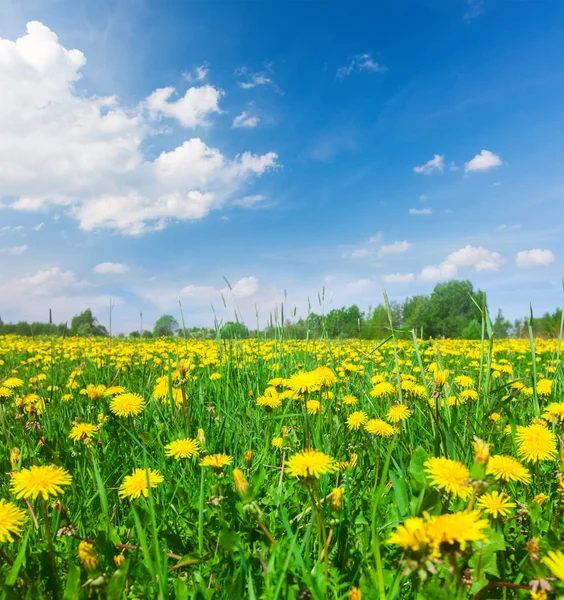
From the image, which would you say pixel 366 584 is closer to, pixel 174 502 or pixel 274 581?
pixel 274 581

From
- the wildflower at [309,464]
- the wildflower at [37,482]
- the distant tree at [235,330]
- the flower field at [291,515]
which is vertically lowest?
the flower field at [291,515]

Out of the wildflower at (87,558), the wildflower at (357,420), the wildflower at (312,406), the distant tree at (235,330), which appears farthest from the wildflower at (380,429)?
the distant tree at (235,330)

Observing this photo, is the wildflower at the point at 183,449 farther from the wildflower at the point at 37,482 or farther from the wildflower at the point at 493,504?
the wildflower at the point at 493,504

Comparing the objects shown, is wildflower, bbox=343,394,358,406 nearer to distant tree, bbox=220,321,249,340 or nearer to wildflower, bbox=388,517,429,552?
distant tree, bbox=220,321,249,340

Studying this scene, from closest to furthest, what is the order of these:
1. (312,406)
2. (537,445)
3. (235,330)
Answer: (537,445), (312,406), (235,330)

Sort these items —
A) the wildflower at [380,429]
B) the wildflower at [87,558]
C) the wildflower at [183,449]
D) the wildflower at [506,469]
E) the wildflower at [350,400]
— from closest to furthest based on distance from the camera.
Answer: the wildflower at [87,558], the wildflower at [506,469], the wildflower at [183,449], the wildflower at [380,429], the wildflower at [350,400]

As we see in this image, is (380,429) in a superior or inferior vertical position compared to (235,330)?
inferior

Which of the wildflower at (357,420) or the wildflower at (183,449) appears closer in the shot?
the wildflower at (183,449)

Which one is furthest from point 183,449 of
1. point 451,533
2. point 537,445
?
point 537,445

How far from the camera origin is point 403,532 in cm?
75

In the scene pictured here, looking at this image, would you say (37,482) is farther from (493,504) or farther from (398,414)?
(398,414)

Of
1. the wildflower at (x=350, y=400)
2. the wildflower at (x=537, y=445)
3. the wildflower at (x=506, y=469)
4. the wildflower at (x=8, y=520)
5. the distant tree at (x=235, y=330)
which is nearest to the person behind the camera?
the wildflower at (x=8, y=520)

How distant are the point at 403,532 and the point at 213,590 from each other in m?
0.67

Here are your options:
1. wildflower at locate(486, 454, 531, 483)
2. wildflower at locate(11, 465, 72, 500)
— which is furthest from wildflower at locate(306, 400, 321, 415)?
wildflower at locate(11, 465, 72, 500)
